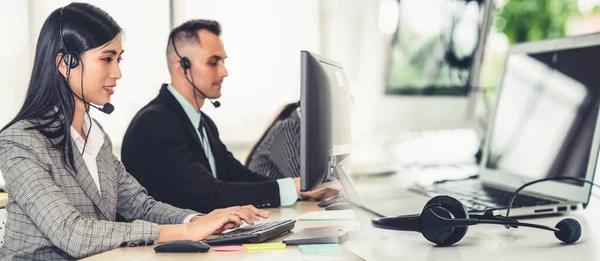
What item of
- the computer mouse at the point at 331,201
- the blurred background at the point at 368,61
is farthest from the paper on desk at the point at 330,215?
the blurred background at the point at 368,61

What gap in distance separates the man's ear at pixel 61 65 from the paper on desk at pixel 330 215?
26.7 inches

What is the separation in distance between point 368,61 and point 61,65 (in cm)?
217

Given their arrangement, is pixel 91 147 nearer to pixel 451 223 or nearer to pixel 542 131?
pixel 451 223

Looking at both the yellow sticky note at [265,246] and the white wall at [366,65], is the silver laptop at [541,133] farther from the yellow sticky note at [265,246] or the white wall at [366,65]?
the white wall at [366,65]

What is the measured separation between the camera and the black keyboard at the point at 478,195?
1.73 metres

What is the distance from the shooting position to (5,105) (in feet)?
8.34

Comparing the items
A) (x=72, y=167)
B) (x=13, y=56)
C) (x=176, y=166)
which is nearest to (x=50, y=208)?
(x=72, y=167)

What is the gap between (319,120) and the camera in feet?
4.62

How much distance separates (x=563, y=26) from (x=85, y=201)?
3.35 metres

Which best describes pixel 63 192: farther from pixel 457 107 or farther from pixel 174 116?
pixel 457 107

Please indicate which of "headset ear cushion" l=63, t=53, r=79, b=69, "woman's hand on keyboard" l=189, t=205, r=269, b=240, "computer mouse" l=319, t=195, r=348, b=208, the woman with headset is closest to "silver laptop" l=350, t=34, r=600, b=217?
"computer mouse" l=319, t=195, r=348, b=208

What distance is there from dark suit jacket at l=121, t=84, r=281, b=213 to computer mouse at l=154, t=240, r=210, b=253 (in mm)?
691

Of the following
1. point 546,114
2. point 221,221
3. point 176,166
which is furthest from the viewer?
point 176,166

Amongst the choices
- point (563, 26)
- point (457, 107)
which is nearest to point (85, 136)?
point (457, 107)
